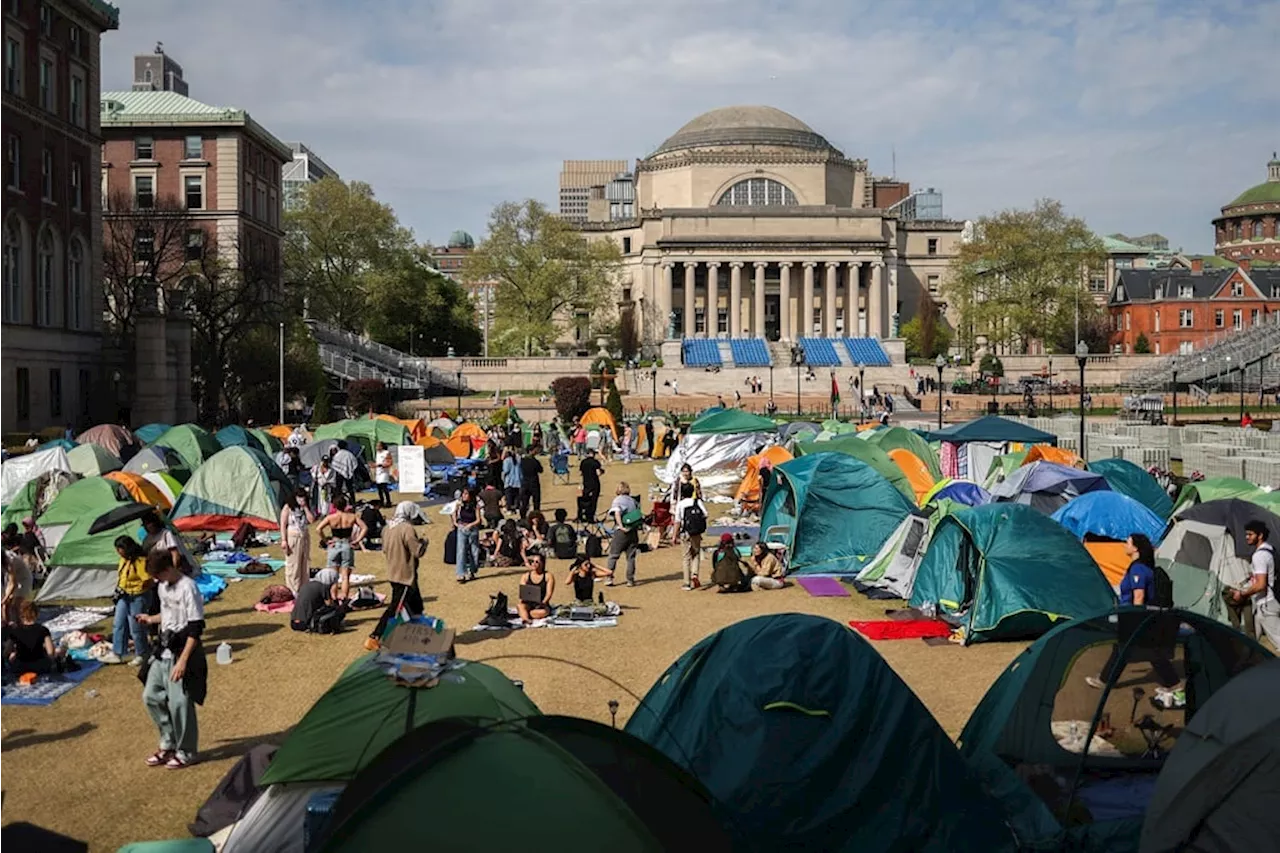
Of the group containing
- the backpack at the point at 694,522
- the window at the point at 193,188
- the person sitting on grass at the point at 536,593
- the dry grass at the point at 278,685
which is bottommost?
the dry grass at the point at 278,685

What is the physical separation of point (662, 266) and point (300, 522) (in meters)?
79.7

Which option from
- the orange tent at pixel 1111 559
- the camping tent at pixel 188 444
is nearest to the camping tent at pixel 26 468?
the camping tent at pixel 188 444

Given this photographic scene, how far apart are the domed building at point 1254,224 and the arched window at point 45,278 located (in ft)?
402

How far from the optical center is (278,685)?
41.3 ft

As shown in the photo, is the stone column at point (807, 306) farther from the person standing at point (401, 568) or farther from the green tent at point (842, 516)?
the person standing at point (401, 568)

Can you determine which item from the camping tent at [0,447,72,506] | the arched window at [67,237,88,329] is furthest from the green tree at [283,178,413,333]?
the camping tent at [0,447,72,506]

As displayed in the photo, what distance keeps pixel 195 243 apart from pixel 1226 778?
63.2 meters

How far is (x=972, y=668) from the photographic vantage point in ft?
43.1

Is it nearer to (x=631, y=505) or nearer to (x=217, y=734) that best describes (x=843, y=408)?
(x=631, y=505)

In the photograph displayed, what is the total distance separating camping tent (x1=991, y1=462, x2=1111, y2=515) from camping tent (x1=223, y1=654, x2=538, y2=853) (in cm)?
1389

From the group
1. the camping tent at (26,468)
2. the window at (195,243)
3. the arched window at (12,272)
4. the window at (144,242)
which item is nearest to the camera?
the camping tent at (26,468)

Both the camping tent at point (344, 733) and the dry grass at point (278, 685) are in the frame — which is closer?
the camping tent at point (344, 733)

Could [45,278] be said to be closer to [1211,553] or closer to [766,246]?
[1211,553]

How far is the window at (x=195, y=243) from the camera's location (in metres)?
60.5
